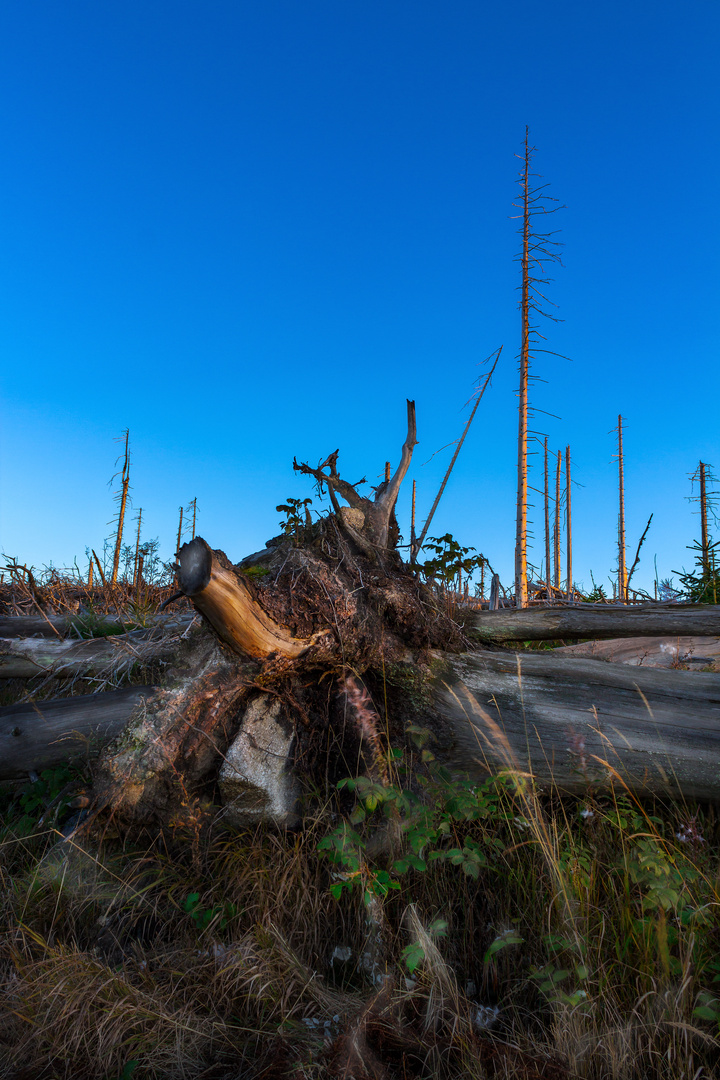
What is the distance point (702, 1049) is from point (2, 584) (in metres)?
10.6

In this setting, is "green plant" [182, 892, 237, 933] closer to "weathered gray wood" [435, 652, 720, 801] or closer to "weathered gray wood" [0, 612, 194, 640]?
"weathered gray wood" [435, 652, 720, 801]

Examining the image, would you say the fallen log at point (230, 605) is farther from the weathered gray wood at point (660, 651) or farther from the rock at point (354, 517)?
the weathered gray wood at point (660, 651)

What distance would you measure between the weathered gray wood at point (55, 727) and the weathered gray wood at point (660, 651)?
3973mm

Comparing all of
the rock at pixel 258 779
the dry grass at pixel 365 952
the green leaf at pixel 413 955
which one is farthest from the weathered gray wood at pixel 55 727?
the green leaf at pixel 413 955

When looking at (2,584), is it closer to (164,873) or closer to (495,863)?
(164,873)

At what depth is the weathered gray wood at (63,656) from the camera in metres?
5.88

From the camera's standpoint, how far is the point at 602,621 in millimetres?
5207

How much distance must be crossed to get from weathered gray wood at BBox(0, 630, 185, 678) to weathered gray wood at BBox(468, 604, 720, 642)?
3.46 m

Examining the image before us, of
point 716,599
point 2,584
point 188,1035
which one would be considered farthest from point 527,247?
point 188,1035

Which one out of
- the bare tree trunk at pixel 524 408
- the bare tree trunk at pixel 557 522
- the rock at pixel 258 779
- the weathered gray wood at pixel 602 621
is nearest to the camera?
the rock at pixel 258 779

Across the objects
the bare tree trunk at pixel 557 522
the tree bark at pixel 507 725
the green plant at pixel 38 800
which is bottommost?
the green plant at pixel 38 800

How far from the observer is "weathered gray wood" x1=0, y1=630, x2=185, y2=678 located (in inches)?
231

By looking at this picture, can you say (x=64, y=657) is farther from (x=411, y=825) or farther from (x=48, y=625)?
(x=411, y=825)

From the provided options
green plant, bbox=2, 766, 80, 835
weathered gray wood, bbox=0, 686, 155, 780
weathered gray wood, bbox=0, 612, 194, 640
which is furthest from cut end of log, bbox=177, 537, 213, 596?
weathered gray wood, bbox=0, 612, 194, 640
